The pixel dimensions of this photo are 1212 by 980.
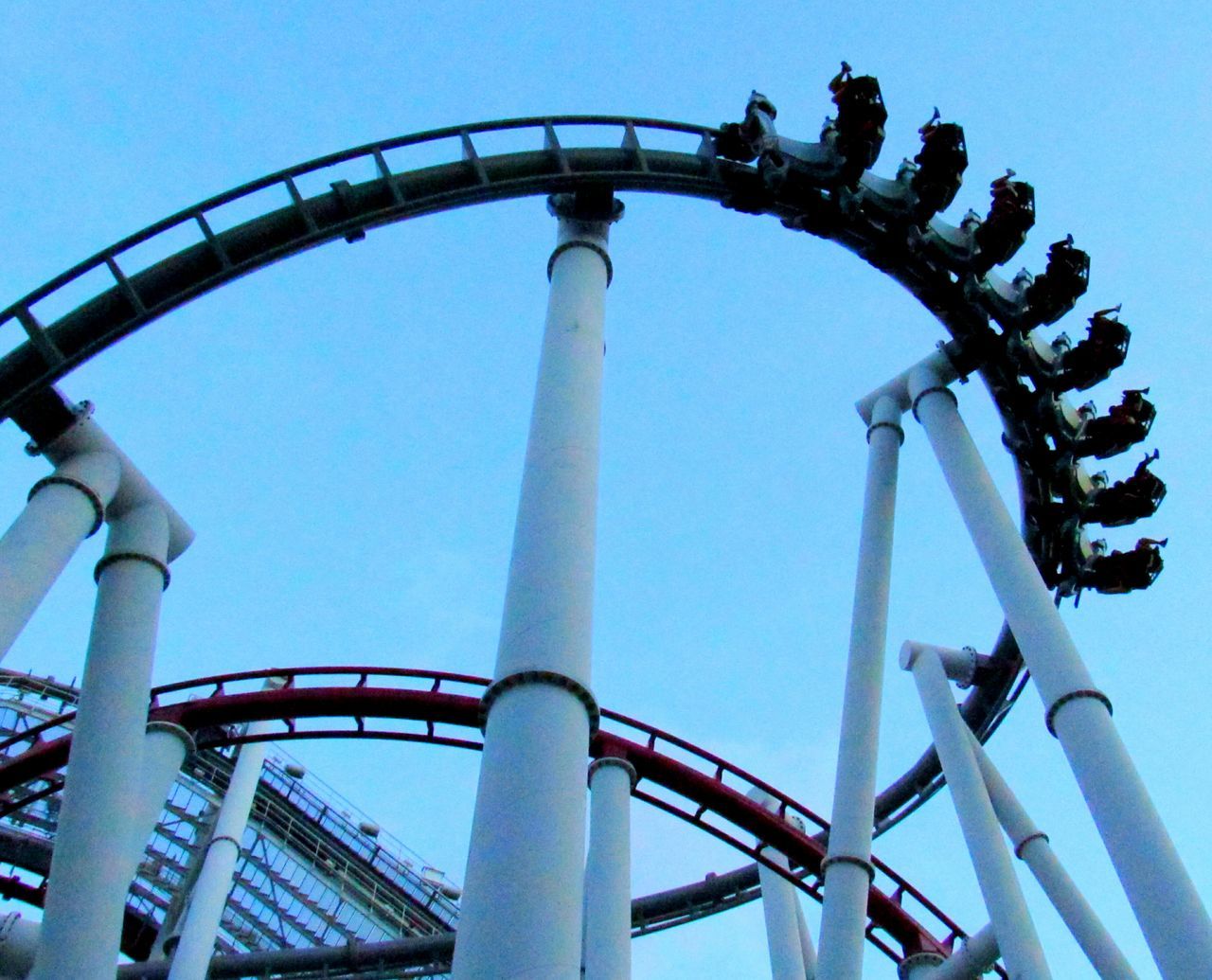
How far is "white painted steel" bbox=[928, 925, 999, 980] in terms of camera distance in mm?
12320

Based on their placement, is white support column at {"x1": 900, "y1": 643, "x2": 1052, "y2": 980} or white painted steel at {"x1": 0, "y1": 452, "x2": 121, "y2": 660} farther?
white support column at {"x1": 900, "y1": 643, "x2": 1052, "y2": 980}

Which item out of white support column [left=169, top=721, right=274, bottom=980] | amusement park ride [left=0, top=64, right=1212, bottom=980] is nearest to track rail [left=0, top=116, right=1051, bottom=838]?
amusement park ride [left=0, top=64, right=1212, bottom=980]

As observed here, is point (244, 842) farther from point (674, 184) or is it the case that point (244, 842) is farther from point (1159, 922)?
point (1159, 922)

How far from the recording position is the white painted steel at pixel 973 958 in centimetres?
1232

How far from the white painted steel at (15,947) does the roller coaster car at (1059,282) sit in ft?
39.8

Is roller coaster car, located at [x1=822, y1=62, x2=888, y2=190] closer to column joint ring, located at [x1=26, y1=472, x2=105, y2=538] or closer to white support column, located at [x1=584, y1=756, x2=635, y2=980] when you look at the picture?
white support column, located at [x1=584, y1=756, x2=635, y2=980]

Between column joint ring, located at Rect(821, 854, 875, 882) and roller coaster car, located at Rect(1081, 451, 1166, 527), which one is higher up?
roller coaster car, located at Rect(1081, 451, 1166, 527)

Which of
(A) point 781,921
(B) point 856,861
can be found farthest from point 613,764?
(A) point 781,921

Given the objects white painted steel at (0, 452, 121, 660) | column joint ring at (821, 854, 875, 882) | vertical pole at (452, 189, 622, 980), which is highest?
column joint ring at (821, 854, 875, 882)

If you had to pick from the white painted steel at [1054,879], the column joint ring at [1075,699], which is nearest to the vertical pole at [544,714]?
the column joint ring at [1075,699]

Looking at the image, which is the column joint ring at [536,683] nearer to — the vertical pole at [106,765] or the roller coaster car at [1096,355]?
the vertical pole at [106,765]

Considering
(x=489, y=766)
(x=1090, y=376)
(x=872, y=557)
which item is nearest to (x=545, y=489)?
(x=489, y=766)

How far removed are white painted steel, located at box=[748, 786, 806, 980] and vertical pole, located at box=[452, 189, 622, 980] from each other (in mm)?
9354

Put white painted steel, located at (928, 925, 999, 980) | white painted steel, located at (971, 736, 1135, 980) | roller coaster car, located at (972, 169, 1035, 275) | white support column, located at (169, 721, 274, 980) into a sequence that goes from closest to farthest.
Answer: white painted steel, located at (971, 736, 1135, 980) → white painted steel, located at (928, 925, 999, 980) → roller coaster car, located at (972, 169, 1035, 275) → white support column, located at (169, 721, 274, 980)
